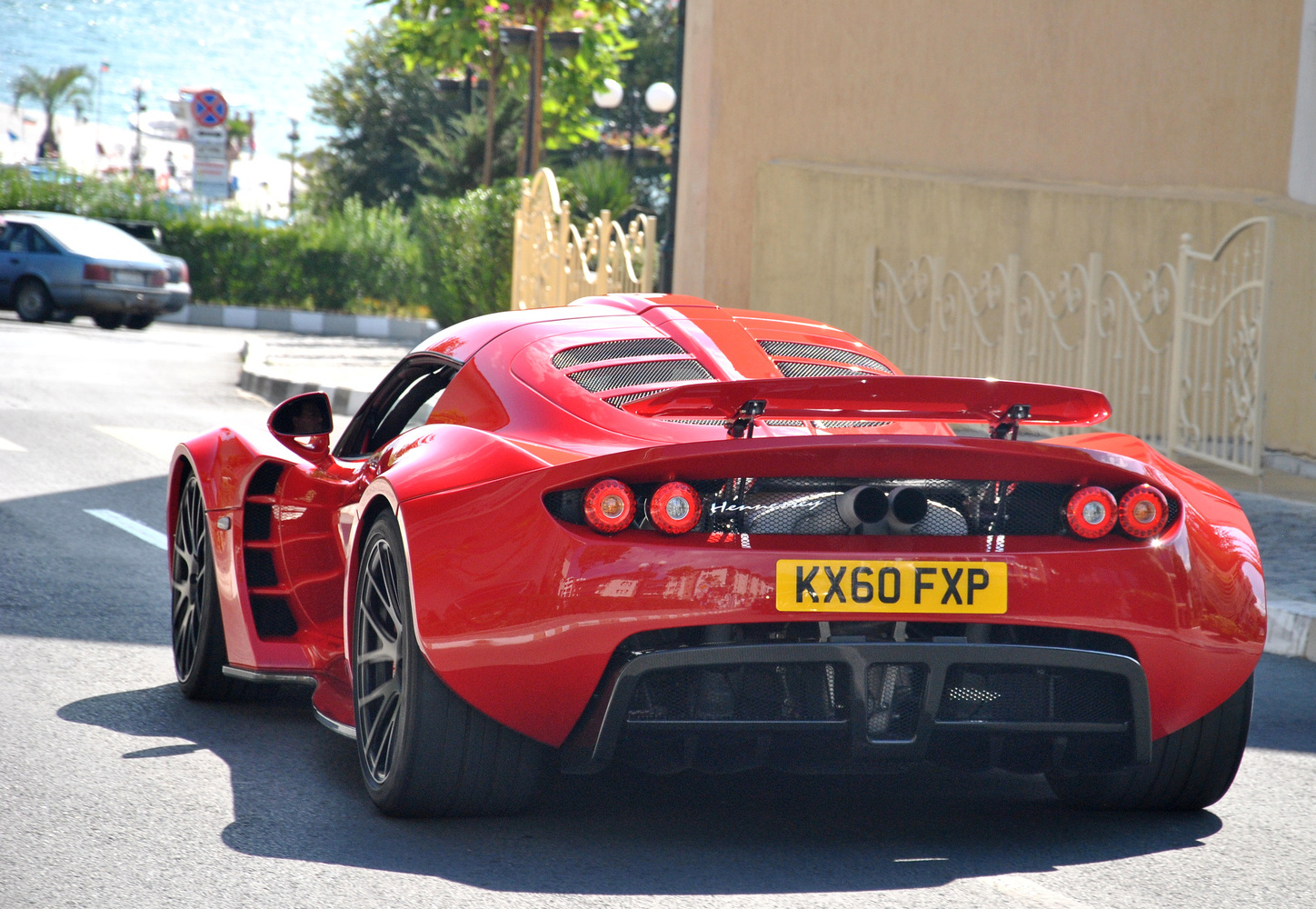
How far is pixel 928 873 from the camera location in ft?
10.9

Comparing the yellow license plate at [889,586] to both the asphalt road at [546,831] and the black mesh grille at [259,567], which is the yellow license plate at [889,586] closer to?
the asphalt road at [546,831]

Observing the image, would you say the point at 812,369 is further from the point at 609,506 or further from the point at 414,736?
the point at 414,736

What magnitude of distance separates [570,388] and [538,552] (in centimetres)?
66

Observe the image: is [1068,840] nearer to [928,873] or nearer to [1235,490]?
[928,873]

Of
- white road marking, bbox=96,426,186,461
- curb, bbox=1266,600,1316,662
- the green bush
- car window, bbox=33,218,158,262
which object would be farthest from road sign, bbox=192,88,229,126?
curb, bbox=1266,600,1316,662

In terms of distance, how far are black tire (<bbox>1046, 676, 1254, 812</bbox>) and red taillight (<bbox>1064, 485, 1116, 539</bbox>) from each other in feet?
1.73

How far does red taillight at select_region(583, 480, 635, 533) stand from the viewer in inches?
128

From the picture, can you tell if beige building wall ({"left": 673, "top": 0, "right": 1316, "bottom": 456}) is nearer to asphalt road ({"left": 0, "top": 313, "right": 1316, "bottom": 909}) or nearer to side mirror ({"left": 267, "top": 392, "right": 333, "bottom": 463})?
asphalt road ({"left": 0, "top": 313, "right": 1316, "bottom": 909})

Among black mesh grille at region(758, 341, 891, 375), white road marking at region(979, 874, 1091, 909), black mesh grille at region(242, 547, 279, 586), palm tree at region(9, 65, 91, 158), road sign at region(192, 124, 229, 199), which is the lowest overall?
white road marking at region(979, 874, 1091, 909)

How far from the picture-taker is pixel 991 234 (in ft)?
43.7

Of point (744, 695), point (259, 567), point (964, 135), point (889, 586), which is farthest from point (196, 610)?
point (964, 135)

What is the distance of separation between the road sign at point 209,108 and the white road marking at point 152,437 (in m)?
14.6

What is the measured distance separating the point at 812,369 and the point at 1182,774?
53.4 inches

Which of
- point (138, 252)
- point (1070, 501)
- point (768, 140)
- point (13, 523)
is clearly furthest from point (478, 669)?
point (138, 252)
